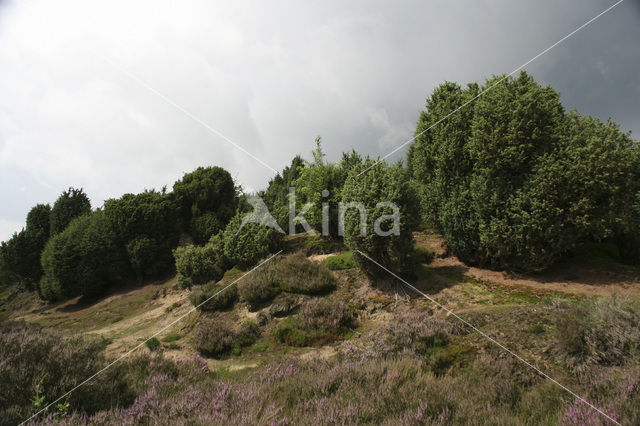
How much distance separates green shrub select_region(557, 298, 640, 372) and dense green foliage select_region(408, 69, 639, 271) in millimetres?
4686

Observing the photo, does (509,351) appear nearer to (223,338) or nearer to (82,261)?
(223,338)

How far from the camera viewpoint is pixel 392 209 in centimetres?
975

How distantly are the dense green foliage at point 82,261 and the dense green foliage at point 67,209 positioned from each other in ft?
19.7

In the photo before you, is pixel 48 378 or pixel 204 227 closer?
pixel 48 378

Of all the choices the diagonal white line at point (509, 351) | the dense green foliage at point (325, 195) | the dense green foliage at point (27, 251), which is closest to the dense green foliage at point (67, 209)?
the dense green foliage at point (27, 251)

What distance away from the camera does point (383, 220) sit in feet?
32.1

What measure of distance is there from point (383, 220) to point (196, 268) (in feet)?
38.8

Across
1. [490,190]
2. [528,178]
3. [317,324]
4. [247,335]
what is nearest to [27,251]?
[247,335]

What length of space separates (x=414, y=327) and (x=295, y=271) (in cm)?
617

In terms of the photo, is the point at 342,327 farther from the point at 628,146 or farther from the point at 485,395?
the point at 628,146

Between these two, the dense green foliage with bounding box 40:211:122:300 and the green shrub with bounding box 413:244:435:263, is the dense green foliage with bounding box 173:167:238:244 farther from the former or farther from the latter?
the green shrub with bounding box 413:244:435:263

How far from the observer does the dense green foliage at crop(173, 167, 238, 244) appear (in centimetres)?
2652

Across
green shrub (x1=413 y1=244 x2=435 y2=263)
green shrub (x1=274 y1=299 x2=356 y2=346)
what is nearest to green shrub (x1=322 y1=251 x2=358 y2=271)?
green shrub (x1=413 y1=244 x2=435 y2=263)

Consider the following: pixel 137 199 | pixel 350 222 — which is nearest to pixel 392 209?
pixel 350 222
